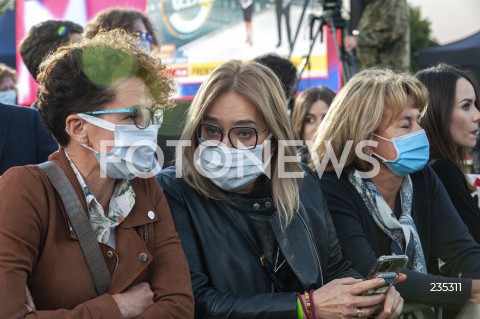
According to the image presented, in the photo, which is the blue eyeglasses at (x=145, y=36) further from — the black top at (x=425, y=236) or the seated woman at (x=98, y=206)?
the seated woman at (x=98, y=206)

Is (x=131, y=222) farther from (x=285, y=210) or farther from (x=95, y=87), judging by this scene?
(x=285, y=210)

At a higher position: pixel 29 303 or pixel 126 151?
pixel 126 151

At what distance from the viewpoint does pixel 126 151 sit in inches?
96.7

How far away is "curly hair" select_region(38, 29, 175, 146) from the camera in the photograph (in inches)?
94.6

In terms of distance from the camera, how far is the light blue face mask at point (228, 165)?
2.82m

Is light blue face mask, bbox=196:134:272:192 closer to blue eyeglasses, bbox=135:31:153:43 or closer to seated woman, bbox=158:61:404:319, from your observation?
seated woman, bbox=158:61:404:319

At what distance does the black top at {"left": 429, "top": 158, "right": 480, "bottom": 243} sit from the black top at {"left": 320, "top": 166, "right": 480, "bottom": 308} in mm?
271

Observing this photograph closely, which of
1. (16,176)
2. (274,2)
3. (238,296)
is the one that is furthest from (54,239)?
(274,2)

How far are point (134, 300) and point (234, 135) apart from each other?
2.67 feet

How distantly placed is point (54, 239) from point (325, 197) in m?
1.41

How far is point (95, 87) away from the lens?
2422 millimetres

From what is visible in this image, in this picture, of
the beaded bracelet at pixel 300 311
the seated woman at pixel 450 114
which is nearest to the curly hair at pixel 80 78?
the beaded bracelet at pixel 300 311

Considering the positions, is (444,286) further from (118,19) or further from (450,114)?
(118,19)

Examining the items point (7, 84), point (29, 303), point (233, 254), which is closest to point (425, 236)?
point (233, 254)
